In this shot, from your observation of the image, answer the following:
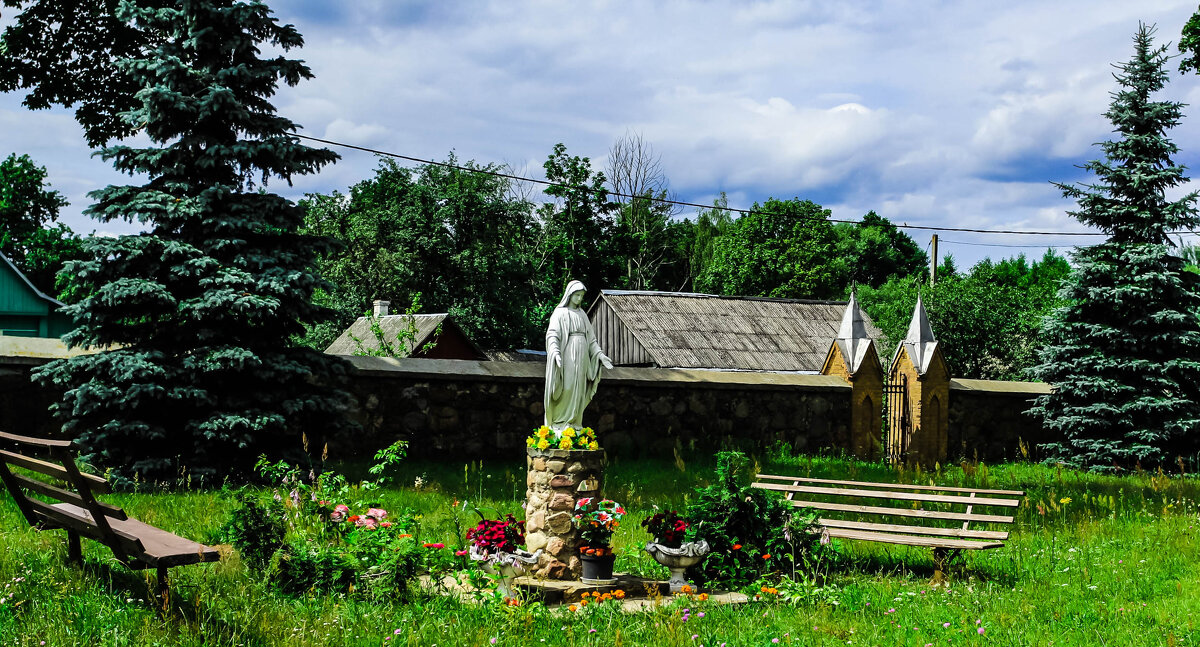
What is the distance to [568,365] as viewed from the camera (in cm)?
716

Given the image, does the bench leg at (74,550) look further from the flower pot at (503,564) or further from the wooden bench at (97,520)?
the flower pot at (503,564)

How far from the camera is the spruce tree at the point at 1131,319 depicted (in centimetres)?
1374

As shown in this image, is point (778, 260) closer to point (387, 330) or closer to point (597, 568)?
point (387, 330)

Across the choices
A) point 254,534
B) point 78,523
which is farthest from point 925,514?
point 78,523

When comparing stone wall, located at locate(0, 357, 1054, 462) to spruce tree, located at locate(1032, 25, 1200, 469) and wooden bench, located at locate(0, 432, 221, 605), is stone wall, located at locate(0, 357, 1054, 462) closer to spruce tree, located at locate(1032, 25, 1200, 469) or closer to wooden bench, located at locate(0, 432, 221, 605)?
spruce tree, located at locate(1032, 25, 1200, 469)

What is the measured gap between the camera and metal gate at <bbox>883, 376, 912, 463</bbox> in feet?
43.7

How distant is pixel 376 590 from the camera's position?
17.7 feet

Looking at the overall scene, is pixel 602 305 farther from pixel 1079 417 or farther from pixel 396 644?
pixel 396 644

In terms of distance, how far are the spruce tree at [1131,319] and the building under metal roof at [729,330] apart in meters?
9.78

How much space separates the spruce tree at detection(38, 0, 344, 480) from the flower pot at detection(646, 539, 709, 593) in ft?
13.2

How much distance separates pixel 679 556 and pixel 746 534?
2.41 feet

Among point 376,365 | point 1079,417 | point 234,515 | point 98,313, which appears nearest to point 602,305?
point 1079,417

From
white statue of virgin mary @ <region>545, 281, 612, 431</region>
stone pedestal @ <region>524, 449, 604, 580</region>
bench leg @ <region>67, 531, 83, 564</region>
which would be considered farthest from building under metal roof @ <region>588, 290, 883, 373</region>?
bench leg @ <region>67, 531, 83, 564</region>

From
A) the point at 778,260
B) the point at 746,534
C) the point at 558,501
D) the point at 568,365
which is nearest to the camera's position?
the point at 558,501
